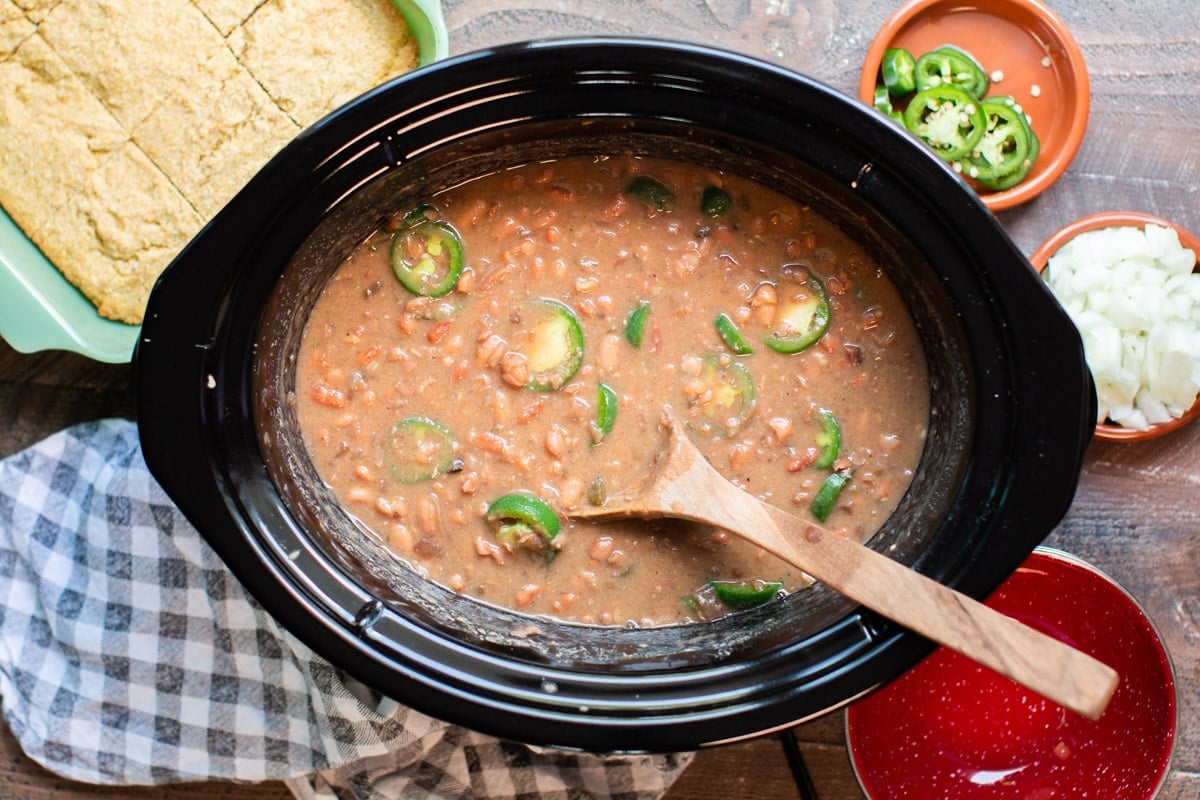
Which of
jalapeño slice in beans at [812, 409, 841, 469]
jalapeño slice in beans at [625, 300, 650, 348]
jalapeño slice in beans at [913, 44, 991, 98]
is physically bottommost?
jalapeño slice in beans at [812, 409, 841, 469]

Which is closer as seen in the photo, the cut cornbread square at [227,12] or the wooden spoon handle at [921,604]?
the wooden spoon handle at [921,604]

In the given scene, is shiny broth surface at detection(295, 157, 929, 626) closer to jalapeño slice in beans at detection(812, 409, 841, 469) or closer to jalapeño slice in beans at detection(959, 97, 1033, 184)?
jalapeño slice in beans at detection(812, 409, 841, 469)

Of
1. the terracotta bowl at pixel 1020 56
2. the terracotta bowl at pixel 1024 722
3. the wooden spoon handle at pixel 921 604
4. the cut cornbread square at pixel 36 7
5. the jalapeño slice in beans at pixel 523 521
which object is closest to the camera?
the wooden spoon handle at pixel 921 604

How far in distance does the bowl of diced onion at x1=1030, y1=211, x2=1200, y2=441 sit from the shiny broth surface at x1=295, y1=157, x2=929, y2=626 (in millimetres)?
560

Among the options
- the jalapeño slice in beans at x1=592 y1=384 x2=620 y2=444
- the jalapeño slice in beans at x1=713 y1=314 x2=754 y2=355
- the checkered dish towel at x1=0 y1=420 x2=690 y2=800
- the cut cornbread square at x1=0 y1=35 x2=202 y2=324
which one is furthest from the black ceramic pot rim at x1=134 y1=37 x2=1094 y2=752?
the cut cornbread square at x1=0 y1=35 x2=202 y2=324

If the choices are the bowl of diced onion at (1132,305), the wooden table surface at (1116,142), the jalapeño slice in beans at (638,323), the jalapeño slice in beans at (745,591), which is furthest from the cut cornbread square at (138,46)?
the bowl of diced onion at (1132,305)

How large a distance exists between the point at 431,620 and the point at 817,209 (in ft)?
3.55

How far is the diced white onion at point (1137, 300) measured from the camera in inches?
95.1

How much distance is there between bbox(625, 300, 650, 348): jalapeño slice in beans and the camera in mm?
2119

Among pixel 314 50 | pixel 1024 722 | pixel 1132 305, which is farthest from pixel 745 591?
pixel 314 50

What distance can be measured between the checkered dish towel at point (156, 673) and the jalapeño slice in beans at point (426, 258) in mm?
847

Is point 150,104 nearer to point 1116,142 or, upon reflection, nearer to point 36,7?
point 36,7

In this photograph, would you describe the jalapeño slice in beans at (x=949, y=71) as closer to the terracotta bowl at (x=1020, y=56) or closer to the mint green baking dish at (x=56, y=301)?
the terracotta bowl at (x=1020, y=56)

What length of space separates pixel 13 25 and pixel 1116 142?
263 centimetres
